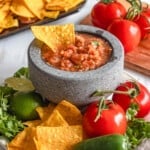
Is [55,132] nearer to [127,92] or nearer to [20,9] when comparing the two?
[127,92]

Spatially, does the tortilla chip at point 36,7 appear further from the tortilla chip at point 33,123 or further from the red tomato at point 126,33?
the tortilla chip at point 33,123

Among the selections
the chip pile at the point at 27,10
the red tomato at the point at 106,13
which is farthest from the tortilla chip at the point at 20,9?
the red tomato at the point at 106,13

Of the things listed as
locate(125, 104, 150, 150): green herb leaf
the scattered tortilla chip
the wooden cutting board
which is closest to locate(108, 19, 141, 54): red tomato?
the wooden cutting board

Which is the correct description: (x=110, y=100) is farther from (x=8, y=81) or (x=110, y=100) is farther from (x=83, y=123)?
(x=8, y=81)

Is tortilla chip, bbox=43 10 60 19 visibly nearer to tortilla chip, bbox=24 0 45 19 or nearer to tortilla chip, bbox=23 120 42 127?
tortilla chip, bbox=24 0 45 19

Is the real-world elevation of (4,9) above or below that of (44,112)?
above

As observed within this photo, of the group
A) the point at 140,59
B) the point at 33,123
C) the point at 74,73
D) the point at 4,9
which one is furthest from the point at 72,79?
the point at 4,9
